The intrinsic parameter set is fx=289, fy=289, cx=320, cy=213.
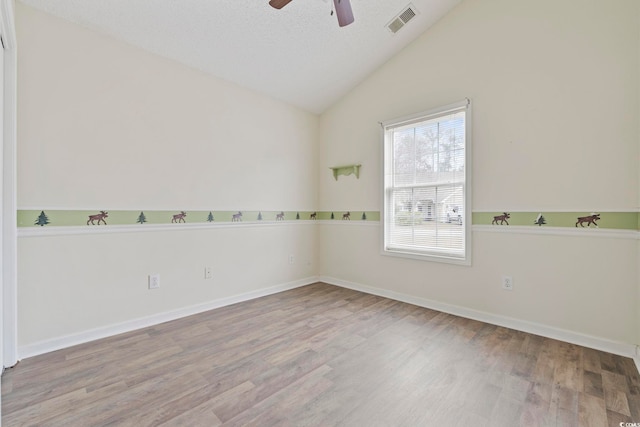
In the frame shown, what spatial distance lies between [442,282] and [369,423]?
197 cm

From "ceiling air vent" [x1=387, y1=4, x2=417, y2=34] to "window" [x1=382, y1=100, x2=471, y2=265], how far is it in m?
0.93

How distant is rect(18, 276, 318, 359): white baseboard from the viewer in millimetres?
2163

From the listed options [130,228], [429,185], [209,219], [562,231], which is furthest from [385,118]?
[130,228]

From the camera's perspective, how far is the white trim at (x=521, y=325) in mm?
2201

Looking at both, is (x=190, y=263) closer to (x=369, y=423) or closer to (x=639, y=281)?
(x=369, y=423)

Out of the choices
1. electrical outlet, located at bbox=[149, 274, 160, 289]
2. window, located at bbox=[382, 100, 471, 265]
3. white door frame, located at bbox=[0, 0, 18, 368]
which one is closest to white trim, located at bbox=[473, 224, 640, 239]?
window, located at bbox=[382, 100, 471, 265]

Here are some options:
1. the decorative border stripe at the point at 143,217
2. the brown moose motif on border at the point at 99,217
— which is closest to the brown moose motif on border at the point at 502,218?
the decorative border stripe at the point at 143,217

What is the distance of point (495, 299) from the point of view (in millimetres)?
2760

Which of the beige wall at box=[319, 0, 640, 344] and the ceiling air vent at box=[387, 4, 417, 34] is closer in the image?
the beige wall at box=[319, 0, 640, 344]

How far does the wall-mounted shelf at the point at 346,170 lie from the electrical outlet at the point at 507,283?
2.04 m

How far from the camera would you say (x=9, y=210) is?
6.38ft

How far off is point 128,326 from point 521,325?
11.6ft

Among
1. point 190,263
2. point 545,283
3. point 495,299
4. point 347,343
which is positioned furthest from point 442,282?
point 190,263

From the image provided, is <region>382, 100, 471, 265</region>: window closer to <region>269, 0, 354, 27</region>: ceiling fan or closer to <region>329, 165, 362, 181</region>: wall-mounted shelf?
<region>329, 165, 362, 181</region>: wall-mounted shelf
